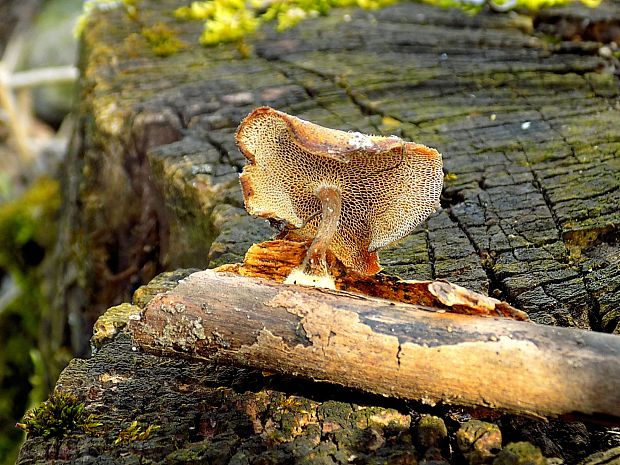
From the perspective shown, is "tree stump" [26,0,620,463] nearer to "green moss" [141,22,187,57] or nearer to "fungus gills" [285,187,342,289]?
"green moss" [141,22,187,57]

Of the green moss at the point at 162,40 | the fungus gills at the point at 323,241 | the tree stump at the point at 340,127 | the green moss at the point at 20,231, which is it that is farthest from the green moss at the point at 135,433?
the green moss at the point at 20,231

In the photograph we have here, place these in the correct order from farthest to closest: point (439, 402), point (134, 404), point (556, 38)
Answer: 1. point (556, 38)
2. point (134, 404)
3. point (439, 402)

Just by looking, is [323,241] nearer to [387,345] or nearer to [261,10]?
[387,345]

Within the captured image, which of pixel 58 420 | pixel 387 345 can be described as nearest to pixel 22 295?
pixel 58 420

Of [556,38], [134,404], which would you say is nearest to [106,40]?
[556,38]

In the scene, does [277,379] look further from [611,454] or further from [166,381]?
[611,454]

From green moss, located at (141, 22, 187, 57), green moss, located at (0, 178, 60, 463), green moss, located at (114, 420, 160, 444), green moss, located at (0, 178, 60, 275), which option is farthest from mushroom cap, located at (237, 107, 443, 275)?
green moss, located at (0, 178, 60, 275)
